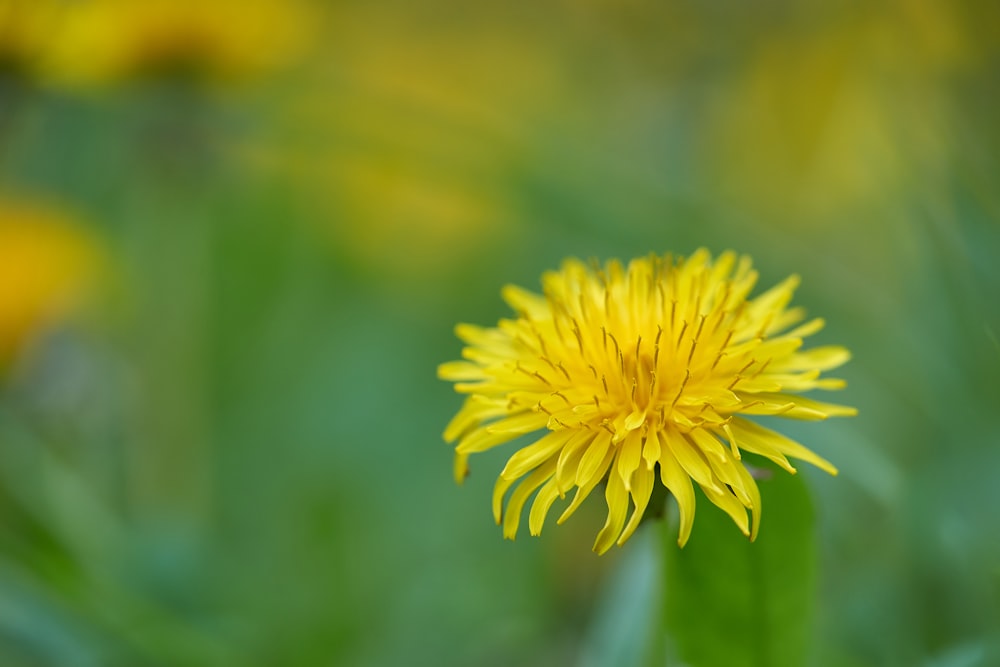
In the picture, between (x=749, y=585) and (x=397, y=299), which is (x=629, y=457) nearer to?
(x=749, y=585)

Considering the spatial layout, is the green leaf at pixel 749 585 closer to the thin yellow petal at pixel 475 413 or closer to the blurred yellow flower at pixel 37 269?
the thin yellow petal at pixel 475 413

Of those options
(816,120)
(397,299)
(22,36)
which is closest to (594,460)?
(22,36)

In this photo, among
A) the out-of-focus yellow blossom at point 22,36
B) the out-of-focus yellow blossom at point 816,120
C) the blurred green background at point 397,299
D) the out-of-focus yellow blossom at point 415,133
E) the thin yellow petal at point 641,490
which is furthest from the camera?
the out-of-focus yellow blossom at point 415,133

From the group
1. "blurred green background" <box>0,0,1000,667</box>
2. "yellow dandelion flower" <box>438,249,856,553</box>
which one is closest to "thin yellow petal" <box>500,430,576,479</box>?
"yellow dandelion flower" <box>438,249,856,553</box>

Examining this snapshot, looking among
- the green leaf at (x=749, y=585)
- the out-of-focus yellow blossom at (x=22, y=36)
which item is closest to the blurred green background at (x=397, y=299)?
the out-of-focus yellow blossom at (x=22, y=36)

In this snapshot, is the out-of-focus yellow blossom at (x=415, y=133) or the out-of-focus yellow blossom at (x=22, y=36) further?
the out-of-focus yellow blossom at (x=415, y=133)

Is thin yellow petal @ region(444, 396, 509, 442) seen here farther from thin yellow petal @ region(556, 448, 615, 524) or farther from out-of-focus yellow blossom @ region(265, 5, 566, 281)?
out-of-focus yellow blossom @ region(265, 5, 566, 281)

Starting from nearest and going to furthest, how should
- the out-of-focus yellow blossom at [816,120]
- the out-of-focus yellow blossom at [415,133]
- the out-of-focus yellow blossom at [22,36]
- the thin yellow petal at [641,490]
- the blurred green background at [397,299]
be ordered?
the thin yellow petal at [641,490] < the blurred green background at [397,299] < the out-of-focus yellow blossom at [22,36] < the out-of-focus yellow blossom at [816,120] < the out-of-focus yellow blossom at [415,133]
